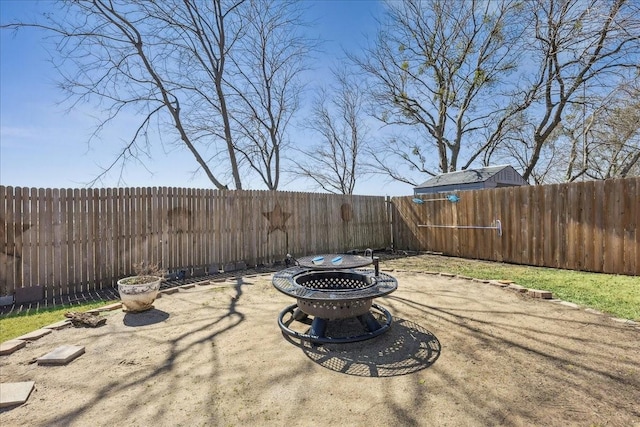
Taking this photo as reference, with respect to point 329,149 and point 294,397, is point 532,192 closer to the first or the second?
point 294,397

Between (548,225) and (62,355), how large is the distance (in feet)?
26.6

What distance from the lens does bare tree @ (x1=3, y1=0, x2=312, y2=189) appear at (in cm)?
745

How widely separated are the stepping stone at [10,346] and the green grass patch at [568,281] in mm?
6105

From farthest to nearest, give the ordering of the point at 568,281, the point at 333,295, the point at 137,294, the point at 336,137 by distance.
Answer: the point at 336,137 → the point at 568,281 → the point at 137,294 → the point at 333,295

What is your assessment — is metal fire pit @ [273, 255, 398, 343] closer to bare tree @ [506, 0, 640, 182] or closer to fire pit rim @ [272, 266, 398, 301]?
fire pit rim @ [272, 266, 398, 301]

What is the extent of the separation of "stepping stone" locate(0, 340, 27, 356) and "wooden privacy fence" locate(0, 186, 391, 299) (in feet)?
7.84

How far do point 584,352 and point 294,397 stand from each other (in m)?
2.51

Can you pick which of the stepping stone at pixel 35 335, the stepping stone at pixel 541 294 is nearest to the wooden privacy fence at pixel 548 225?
the stepping stone at pixel 541 294

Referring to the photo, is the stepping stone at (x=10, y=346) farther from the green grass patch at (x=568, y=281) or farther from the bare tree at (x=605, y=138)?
the bare tree at (x=605, y=138)

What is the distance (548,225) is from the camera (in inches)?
250

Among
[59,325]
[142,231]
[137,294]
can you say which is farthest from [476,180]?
[59,325]

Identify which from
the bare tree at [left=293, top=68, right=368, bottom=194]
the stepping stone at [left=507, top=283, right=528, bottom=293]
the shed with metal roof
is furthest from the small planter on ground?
the bare tree at [left=293, top=68, right=368, bottom=194]

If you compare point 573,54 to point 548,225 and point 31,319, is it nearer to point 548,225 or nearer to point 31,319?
point 548,225

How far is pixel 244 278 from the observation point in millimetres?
5910
